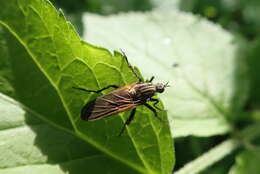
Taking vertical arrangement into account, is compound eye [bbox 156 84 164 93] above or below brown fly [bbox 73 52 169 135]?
below

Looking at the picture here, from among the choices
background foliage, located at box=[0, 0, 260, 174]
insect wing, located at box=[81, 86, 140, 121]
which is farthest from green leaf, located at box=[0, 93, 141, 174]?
insect wing, located at box=[81, 86, 140, 121]

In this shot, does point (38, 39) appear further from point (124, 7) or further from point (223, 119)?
point (124, 7)

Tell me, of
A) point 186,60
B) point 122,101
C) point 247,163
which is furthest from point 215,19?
point 122,101

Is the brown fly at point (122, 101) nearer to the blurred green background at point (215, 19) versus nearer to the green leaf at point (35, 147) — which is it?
the green leaf at point (35, 147)

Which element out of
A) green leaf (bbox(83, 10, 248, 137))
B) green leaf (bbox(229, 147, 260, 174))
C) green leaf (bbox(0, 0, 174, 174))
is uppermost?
green leaf (bbox(0, 0, 174, 174))

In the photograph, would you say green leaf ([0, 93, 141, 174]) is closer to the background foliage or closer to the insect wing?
the background foliage

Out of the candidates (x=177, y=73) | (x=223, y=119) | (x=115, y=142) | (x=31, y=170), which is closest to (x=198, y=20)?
(x=177, y=73)
